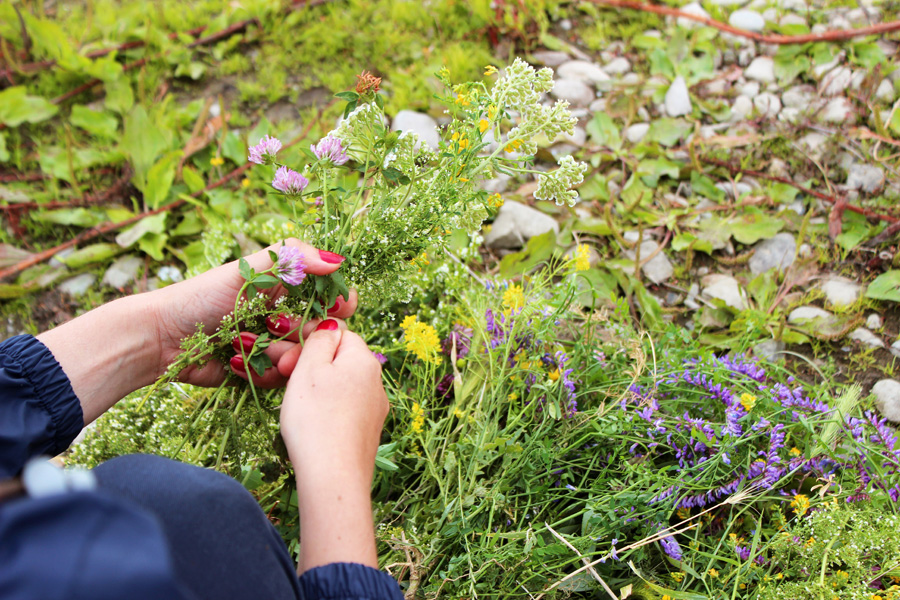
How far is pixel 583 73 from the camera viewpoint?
3324 mm

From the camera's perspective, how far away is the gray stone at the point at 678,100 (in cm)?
310

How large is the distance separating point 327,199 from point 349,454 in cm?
69

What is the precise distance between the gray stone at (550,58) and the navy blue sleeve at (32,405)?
2.84m

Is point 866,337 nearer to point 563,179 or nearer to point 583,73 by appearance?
point 563,179

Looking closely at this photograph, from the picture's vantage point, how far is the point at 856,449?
1648mm

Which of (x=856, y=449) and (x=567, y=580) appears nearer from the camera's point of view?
(x=567, y=580)

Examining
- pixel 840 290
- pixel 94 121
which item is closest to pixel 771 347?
pixel 840 290

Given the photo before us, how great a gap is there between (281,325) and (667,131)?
2.29 meters

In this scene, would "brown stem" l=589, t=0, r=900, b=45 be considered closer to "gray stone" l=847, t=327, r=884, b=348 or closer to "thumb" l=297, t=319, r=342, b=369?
"gray stone" l=847, t=327, r=884, b=348

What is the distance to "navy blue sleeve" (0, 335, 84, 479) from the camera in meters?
1.31

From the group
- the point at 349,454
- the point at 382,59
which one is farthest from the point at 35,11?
the point at 349,454

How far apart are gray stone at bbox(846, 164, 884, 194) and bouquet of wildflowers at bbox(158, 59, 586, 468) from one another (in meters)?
1.96

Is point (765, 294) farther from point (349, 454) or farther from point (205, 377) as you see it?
point (205, 377)

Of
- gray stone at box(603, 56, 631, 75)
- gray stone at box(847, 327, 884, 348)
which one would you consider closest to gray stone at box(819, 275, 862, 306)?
gray stone at box(847, 327, 884, 348)
